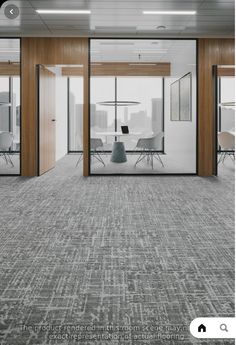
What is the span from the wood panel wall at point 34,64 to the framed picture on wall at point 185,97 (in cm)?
194

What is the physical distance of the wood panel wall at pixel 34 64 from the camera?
757 centimetres

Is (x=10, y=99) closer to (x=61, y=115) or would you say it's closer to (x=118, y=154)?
(x=61, y=115)

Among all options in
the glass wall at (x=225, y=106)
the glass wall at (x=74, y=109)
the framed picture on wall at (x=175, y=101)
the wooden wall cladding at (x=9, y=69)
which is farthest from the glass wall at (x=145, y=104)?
the wooden wall cladding at (x=9, y=69)

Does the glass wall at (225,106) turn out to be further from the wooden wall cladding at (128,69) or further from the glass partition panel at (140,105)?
the wooden wall cladding at (128,69)

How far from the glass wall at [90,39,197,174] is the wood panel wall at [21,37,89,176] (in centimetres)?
57

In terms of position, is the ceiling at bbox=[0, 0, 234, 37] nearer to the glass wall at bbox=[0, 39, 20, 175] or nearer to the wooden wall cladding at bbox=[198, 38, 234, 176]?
the wooden wall cladding at bbox=[198, 38, 234, 176]

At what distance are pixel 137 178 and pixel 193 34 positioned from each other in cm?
245

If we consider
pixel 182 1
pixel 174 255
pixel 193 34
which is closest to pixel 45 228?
pixel 174 255

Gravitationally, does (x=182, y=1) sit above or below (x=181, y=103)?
above

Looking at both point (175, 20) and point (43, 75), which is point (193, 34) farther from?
point (43, 75)

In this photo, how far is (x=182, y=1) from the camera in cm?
545

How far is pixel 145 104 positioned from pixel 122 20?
756 centimetres

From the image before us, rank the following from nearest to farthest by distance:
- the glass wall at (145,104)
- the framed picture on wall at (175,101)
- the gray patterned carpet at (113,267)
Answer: the gray patterned carpet at (113,267)
the glass wall at (145,104)
the framed picture on wall at (175,101)

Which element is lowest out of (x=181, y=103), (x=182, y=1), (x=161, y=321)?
(x=161, y=321)
